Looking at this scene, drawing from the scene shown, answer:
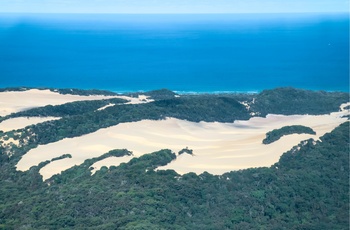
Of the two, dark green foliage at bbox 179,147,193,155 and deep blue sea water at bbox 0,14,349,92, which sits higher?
deep blue sea water at bbox 0,14,349,92

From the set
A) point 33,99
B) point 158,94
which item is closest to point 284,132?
point 33,99

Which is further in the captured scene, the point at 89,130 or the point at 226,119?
the point at 226,119

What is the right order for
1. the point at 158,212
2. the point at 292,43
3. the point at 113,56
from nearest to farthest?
the point at 158,212 → the point at 113,56 → the point at 292,43

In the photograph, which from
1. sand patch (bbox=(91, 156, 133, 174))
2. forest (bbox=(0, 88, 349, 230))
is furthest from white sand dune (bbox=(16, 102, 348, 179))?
forest (bbox=(0, 88, 349, 230))

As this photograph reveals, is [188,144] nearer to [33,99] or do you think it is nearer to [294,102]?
[294,102]

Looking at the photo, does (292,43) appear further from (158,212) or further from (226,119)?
(158,212)

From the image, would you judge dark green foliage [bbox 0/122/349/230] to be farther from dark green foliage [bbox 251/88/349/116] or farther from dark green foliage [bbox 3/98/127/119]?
dark green foliage [bbox 251/88/349/116]

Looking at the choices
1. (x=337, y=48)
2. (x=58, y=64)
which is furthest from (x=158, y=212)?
(x=337, y=48)
